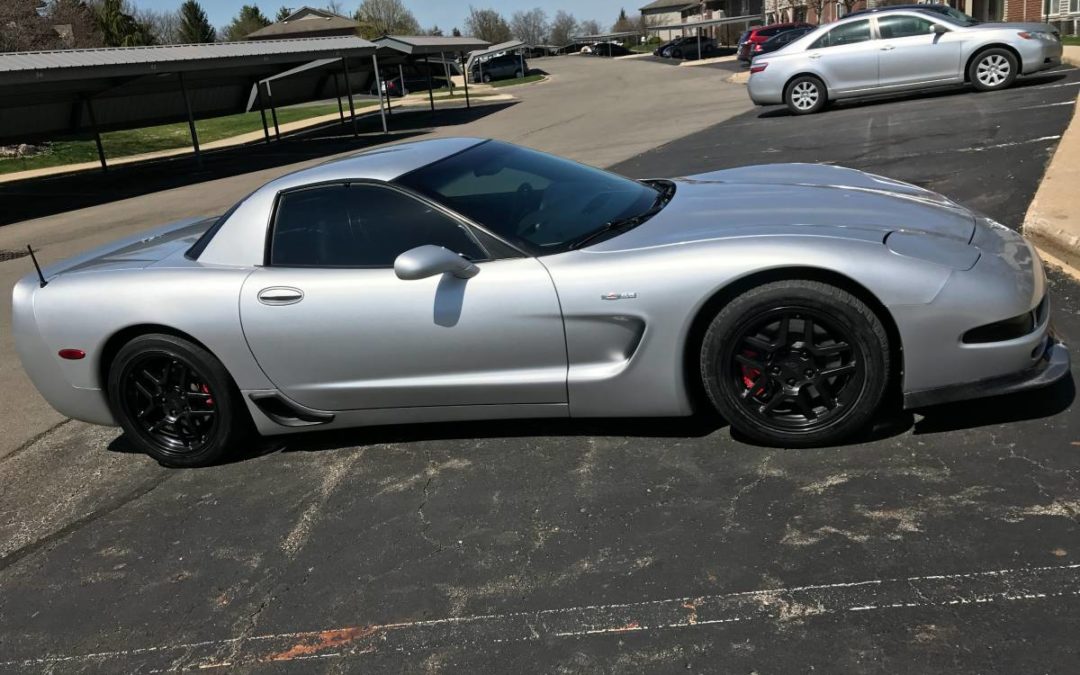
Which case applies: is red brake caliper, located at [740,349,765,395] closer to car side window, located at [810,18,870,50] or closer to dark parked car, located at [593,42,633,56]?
car side window, located at [810,18,870,50]

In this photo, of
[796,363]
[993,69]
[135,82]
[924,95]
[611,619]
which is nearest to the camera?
[611,619]

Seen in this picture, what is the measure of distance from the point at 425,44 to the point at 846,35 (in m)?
17.6

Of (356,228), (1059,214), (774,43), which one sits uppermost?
(774,43)

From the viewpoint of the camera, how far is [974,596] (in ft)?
8.68

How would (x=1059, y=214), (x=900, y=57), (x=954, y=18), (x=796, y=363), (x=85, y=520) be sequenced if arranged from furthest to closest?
(x=900, y=57)
(x=954, y=18)
(x=1059, y=214)
(x=85, y=520)
(x=796, y=363)

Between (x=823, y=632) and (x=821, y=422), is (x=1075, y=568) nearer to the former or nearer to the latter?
(x=823, y=632)

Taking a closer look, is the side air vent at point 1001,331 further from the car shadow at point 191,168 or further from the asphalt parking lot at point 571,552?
the car shadow at point 191,168

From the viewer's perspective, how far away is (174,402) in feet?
14.6

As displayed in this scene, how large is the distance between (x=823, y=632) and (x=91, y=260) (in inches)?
163

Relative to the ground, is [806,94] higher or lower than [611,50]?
lower

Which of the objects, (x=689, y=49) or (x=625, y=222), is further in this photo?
(x=689, y=49)

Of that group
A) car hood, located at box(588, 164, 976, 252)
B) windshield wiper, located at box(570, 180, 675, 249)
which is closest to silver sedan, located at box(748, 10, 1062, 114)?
car hood, located at box(588, 164, 976, 252)

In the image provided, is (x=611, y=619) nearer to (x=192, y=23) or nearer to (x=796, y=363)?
(x=796, y=363)

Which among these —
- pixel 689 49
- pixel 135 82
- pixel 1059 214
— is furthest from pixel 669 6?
pixel 1059 214
